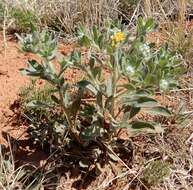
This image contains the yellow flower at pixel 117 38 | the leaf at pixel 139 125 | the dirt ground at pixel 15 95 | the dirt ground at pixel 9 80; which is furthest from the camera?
the dirt ground at pixel 9 80

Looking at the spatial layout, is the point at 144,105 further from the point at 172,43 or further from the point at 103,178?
the point at 172,43

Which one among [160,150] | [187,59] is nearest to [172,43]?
[187,59]

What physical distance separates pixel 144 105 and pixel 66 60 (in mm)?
342

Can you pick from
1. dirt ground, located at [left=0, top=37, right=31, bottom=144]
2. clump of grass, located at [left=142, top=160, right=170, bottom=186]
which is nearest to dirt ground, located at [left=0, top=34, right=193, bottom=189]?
dirt ground, located at [left=0, top=37, right=31, bottom=144]

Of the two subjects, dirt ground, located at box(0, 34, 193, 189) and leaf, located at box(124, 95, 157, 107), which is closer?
leaf, located at box(124, 95, 157, 107)

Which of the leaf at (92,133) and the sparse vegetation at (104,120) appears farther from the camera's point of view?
the leaf at (92,133)

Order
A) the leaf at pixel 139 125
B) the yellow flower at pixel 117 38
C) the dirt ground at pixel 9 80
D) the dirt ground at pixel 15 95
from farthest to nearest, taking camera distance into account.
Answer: the dirt ground at pixel 9 80, the dirt ground at pixel 15 95, the leaf at pixel 139 125, the yellow flower at pixel 117 38

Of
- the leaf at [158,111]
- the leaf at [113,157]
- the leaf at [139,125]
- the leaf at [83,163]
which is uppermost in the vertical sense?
the leaf at [158,111]

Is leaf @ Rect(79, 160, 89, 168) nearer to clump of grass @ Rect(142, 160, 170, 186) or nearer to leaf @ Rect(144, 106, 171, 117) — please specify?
clump of grass @ Rect(142, 160, 170, 186)

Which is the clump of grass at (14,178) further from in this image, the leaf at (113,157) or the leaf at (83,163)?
the leaf at (113,157)

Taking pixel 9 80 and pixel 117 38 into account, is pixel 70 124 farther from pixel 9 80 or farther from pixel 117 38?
pixel 9 80

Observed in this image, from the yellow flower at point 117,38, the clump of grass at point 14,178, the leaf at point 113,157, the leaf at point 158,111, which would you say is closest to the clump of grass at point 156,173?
the leaf at point 113,157

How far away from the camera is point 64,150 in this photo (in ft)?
7.16

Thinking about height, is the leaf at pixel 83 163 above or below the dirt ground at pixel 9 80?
below
